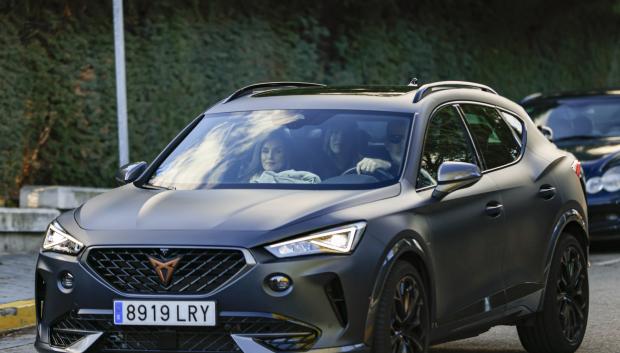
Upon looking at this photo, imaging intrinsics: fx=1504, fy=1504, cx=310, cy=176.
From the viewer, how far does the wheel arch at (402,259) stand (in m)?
6.46

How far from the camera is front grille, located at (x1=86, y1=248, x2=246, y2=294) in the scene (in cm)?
633

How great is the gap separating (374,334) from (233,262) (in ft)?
2.28

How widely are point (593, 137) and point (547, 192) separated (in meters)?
7.49

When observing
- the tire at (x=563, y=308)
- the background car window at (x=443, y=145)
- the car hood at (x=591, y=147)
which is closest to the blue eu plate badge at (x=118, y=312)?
the background car window at (x=443, y=145)

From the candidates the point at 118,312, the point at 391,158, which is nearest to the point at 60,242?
the point at 118,312

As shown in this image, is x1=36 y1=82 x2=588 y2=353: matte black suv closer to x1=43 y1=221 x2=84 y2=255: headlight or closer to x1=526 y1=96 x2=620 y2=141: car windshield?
x1=43 y1=221 x2=84 y2=255: headlight

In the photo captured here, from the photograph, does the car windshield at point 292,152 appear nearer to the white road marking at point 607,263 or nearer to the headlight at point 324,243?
the headlight at point 324,243

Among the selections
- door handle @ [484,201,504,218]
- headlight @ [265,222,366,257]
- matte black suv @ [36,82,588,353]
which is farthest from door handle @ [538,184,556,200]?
headlight @ [265,222,366,257]

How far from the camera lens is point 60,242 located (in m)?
6.81

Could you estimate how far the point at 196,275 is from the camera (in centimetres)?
636

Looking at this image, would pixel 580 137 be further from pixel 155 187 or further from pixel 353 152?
pixel 155 187

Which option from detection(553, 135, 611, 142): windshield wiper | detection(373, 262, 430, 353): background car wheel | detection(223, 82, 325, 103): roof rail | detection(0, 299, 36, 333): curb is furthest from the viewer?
detection(553, 135, 611, 142): windshield wiper

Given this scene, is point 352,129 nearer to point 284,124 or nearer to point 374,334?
point 284,124

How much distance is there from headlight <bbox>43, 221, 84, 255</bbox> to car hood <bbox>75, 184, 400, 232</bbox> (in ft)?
0.29
